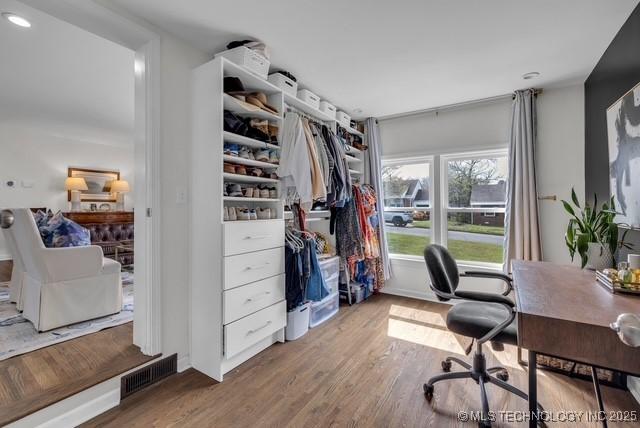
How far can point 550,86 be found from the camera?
2637 mm

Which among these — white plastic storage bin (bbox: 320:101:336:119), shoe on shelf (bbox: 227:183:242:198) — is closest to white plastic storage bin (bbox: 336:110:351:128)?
white plastic storage bin (bbox: 320:101:336:119)

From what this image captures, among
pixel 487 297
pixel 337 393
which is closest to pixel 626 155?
pixel 487 297

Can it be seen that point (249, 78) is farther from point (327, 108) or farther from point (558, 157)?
point (558, 157)

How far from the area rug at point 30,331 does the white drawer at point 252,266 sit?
1372 mm

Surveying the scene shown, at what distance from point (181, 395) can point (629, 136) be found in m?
3.06

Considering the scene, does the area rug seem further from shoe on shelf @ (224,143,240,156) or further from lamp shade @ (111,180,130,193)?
lamp shade @ (111,180,130,193)

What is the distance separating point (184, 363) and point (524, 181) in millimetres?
3345

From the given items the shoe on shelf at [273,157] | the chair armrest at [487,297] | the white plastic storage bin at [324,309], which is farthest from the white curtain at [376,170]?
the chair armrest at [487,297]

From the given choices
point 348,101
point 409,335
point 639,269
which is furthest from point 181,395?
point 348,101

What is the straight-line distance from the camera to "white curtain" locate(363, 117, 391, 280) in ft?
11.5

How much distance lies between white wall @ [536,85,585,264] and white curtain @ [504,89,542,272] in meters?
0.11

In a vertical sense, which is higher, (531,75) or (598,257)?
(531,75)

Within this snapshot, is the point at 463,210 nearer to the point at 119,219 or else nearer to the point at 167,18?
the point at 167,18

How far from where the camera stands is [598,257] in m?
1.63
